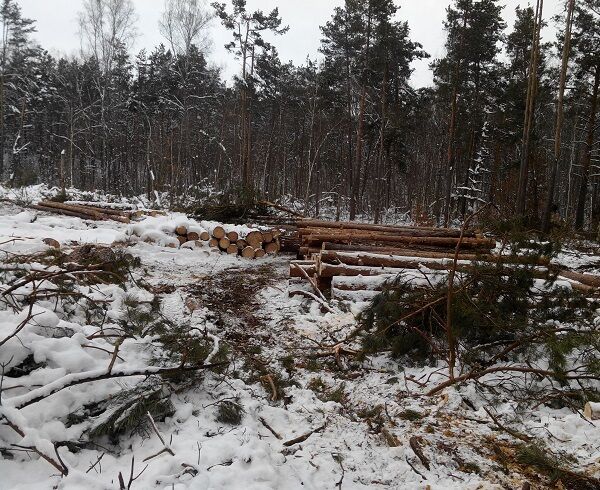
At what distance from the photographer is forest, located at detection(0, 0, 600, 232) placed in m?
18.6

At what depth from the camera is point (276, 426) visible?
3.25m

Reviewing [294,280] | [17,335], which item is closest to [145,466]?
[17,335]

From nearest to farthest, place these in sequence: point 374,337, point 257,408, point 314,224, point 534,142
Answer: point 257,408 → point 374,337 → point 314,224 → point 534,142

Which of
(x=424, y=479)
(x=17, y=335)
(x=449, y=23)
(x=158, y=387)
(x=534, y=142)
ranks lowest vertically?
(x=424, y=479)

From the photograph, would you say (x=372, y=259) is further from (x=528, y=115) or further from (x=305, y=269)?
(x=528, y=115)

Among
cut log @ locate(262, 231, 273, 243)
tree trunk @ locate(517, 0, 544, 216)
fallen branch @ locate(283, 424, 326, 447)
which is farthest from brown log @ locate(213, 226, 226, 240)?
tree trunk @ locate(517, 0, 544, 216)

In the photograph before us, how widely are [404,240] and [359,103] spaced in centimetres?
1544

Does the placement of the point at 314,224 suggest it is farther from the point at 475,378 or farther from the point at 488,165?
the point at 488,165

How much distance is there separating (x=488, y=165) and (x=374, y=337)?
90.4ft

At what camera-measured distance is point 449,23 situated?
1952 centimetres

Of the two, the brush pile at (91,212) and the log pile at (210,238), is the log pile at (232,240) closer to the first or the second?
the log pile at (210,238)

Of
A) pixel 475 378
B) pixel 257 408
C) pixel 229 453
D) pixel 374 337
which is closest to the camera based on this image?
pixel 229 453

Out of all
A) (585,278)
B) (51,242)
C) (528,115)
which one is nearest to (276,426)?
(585,278)

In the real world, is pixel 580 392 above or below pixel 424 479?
above
